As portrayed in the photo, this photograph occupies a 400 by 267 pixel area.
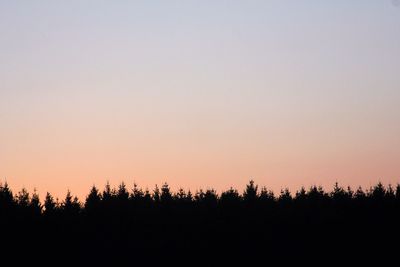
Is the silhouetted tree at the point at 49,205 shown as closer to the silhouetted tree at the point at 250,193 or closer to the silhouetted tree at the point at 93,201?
the silhouetted tree at the point at 93,201

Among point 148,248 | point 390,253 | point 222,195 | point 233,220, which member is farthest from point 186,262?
point 390,253

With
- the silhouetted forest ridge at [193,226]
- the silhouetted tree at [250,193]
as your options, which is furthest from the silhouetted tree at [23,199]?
the silhouetted tree at [250,193]

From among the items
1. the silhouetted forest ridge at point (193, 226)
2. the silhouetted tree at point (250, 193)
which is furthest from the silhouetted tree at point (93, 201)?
the silhouetted tree at point (250, 193)

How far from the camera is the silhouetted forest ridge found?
8438cm

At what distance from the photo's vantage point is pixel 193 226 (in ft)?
315

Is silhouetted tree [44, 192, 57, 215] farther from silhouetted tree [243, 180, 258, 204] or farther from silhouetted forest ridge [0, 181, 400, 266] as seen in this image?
silhouetted tree [243, 180, 258, 204]

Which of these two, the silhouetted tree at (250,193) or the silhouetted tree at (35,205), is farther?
the silhouetted tree at (250,193)

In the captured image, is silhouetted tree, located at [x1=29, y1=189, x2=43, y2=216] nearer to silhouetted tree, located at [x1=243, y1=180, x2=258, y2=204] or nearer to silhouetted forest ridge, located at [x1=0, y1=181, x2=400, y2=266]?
silhouetted forest ridge, located at [x1=0, y1=181, x2=400, y2=266]

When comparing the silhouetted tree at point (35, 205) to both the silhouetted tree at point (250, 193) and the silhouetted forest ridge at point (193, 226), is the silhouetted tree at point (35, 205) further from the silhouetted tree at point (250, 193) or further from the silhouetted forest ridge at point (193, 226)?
the silhouetted tree at point (250, 193)

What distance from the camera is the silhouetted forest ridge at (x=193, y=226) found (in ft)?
277

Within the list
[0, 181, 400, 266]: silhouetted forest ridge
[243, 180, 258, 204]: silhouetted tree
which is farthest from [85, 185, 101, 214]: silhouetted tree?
[243, 180, 258, 204]: silhouetted tree

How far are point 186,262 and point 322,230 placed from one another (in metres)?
21.3

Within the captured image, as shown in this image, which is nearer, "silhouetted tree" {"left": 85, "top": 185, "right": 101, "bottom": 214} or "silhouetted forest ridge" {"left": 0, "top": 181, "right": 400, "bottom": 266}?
"silhouetted forest ridge" {"left": 0, "top": 181, "right": 400, "bottom": 266}

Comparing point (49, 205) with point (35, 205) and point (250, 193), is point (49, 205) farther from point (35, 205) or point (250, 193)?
point (250, 193)
